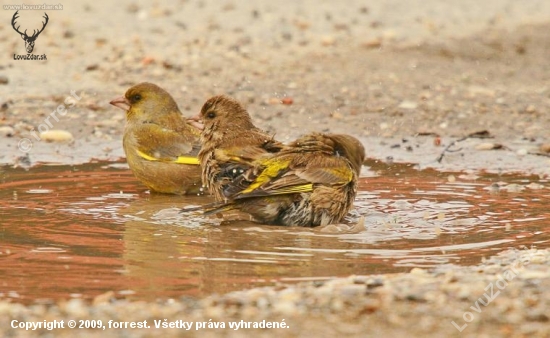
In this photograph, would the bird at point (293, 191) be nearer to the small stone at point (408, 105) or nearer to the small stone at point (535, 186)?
the small stone at point (535, 186)

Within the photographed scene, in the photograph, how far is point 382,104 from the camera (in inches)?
467

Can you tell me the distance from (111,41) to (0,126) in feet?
11.6

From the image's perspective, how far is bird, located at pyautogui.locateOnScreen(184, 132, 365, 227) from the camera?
24.6 ft

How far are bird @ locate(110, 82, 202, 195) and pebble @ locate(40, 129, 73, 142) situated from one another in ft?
4.56

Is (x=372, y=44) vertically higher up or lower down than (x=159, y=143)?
higher up

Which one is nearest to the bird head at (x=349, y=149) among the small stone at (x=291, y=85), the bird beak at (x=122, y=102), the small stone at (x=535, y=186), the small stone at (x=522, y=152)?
the small stone at (x=535, y=186)

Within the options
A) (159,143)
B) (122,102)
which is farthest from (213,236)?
(122,102)

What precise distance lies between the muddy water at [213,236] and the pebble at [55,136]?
1.02m

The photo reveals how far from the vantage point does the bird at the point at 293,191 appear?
7512mm

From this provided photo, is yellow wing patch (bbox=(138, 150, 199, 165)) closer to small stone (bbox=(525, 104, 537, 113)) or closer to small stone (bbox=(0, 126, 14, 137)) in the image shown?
small stone (bbox=(0, 126, 14, 137))

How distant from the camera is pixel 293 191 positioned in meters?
7.51

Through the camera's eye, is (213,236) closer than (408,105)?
Yes

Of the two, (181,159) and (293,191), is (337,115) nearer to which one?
(181,159)

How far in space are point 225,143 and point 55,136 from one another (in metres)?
2.95
